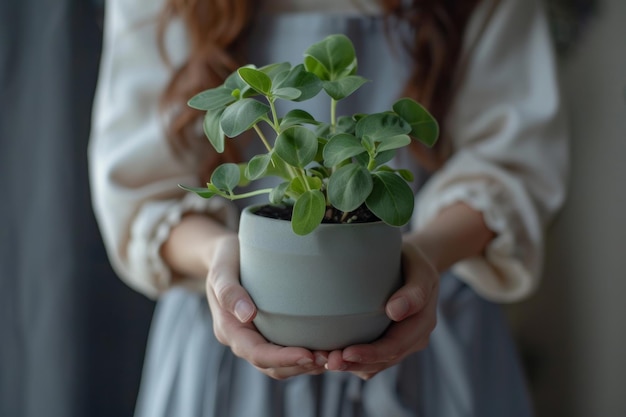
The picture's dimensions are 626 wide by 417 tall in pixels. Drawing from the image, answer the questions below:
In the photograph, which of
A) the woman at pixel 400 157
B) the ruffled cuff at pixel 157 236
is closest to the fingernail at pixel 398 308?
the woman at pixel 400 157

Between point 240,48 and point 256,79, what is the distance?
41 cm

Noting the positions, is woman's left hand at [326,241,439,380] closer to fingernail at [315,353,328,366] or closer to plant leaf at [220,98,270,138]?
fingernail at [315,353,328,366]

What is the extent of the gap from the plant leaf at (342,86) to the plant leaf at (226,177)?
0.08 m

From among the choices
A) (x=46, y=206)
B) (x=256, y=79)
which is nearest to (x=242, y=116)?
(x=256, y=79)

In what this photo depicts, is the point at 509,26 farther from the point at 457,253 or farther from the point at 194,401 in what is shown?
the point at 194,401

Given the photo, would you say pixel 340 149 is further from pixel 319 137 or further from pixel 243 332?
pixel 243 332

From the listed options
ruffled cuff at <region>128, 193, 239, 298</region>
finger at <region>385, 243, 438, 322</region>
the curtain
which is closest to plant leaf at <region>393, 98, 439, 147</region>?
finger at <region>385, 243, 438, 322</region>

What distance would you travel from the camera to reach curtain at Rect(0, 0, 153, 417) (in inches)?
39.3

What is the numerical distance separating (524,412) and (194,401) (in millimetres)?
406

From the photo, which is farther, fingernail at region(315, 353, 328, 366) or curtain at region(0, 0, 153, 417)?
curtain at region(0, 0, 153, 417)

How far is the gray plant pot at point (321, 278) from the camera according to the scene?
0.43 meters

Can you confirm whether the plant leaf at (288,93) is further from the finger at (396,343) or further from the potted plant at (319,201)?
the finger at (396,343)

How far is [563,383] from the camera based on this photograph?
1244mm

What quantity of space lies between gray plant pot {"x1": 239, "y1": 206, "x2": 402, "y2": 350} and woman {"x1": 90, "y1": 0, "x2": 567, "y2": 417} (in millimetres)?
237
